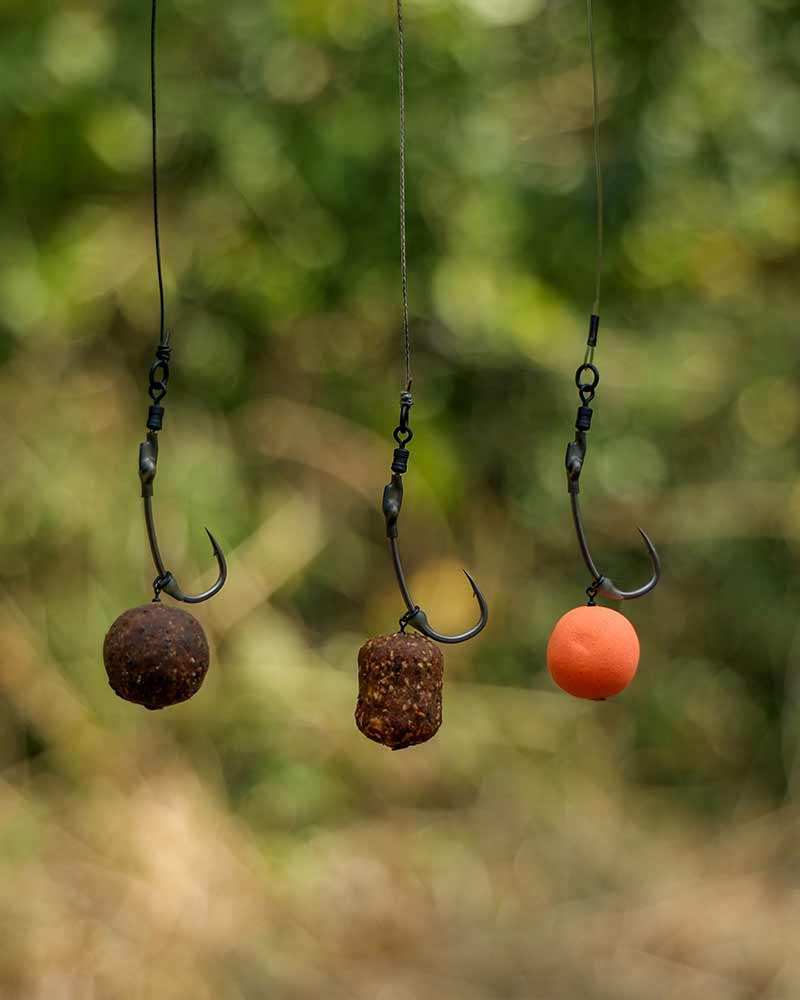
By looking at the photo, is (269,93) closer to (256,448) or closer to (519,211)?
(519,211)

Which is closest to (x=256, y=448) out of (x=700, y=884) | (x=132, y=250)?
(x=132, y=250)

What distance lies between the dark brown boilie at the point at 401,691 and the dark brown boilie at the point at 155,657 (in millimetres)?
169

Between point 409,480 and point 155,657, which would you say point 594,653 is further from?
point 409,480

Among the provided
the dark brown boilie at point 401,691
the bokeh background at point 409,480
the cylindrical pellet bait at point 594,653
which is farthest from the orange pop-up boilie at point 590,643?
the bokeh background at point 409,480

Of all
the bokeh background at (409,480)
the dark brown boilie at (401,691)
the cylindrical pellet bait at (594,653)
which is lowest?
the dark brown boilie at (401,691)

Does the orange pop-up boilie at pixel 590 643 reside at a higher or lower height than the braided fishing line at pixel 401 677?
higher

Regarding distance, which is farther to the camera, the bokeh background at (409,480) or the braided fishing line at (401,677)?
the bokeh background at (409,480)

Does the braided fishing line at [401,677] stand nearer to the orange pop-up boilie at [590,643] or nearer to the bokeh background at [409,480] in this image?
the orange pop-up boilie at [590,643]

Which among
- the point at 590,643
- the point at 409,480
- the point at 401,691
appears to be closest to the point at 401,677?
the point at 401,691

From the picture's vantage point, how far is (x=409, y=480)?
2.53 meters

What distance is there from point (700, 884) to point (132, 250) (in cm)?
188

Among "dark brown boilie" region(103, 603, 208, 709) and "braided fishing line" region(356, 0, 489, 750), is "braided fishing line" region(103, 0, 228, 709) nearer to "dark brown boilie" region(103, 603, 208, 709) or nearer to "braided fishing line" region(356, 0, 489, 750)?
"dark brown boilie" region(103, 603, 208, 709)

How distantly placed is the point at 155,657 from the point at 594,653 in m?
0.43

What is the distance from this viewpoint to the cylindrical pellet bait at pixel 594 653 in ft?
3.60
